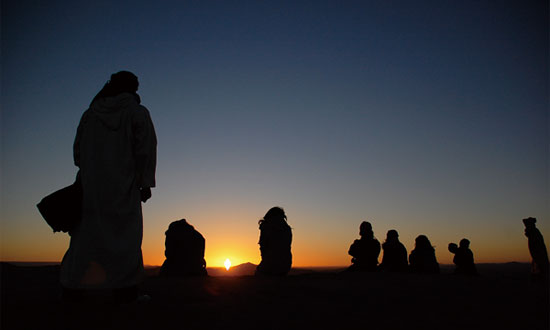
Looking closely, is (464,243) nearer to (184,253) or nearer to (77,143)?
(184,253)

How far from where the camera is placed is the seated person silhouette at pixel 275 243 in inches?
431

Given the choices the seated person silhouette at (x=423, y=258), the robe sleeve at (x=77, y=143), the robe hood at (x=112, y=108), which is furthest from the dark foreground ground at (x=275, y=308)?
the seated person silhouette at (x=423, y=258)

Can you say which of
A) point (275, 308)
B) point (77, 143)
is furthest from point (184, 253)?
point (275, 308)

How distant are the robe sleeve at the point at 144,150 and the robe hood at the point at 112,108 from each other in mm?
182

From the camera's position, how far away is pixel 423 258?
1308 cm

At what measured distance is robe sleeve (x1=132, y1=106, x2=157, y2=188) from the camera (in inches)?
199

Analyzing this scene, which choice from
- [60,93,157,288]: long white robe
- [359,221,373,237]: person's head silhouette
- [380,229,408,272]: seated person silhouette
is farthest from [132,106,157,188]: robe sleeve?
[380,229,408,272]: seated person silhouette

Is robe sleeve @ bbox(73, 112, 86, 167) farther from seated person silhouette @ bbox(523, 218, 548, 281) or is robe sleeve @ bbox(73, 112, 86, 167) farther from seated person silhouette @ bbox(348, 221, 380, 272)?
seated person silhouette @ bbox(523, 218, 548, 281)

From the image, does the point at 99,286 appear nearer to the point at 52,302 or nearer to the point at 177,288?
the point at 52,302

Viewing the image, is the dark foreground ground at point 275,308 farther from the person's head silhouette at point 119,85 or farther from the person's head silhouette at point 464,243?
the person's head silhouette at point 464,243

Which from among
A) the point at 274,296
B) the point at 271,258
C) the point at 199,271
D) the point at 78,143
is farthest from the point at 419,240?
the point at 78,143

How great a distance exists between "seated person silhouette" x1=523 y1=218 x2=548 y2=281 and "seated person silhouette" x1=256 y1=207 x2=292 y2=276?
23.8 feet

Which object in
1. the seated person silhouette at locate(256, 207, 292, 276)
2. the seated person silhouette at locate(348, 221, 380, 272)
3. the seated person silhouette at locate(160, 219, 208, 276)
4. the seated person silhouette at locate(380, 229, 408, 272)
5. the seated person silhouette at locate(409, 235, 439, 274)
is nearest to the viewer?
the seated person silhouette at locate(256, 207, 292, 276)

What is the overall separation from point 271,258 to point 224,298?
6.24 meters
